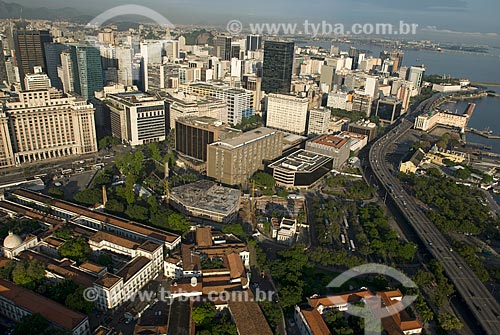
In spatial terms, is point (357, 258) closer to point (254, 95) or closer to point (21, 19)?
point (254, 95)

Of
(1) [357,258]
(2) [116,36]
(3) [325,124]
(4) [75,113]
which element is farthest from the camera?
(2) [116,36]

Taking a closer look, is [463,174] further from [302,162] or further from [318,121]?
[318,121]

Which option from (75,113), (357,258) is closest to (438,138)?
(357,258)

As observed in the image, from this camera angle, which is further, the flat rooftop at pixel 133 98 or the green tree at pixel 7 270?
the flat rooftop at pixel 133 98

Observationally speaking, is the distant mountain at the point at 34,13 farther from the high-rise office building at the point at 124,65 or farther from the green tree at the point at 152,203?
the green tree at the point at 152,203

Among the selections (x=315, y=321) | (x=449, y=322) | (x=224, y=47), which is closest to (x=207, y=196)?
(x=315, y=321)

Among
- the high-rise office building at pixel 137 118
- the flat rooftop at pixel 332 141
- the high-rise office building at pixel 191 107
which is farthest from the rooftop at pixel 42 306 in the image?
the flat rooftop at pixel 332 141

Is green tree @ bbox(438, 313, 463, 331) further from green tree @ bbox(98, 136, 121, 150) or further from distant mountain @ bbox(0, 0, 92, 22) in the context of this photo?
distant mountain @ bbox(0, 0, 92, 22)
